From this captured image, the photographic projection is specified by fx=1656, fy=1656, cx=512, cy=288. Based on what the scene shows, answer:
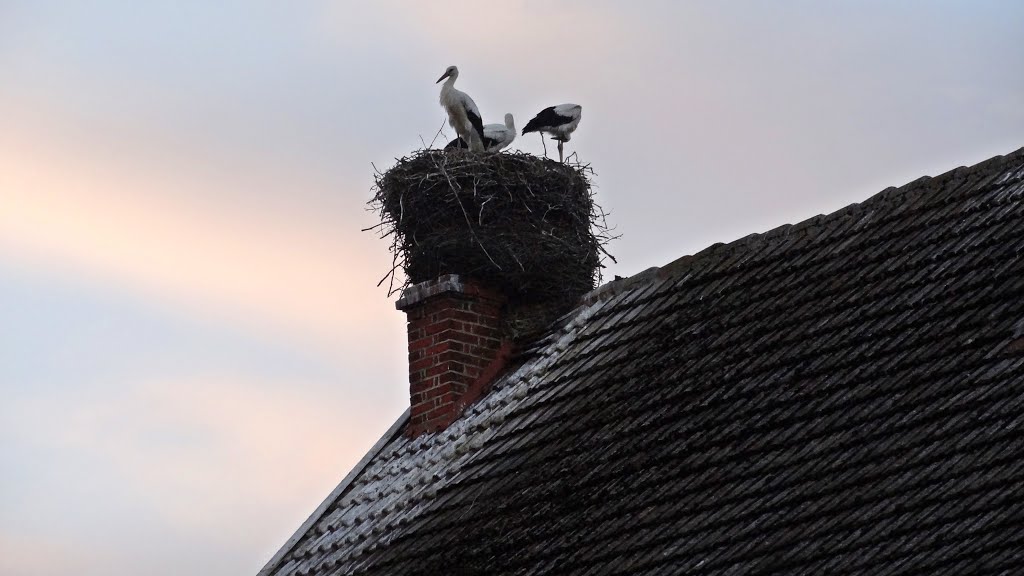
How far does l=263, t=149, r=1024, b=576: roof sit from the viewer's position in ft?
21.4

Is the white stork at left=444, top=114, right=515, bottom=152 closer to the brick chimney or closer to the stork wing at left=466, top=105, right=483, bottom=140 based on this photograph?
the stork wing at left=466, top=105, right=483, bottom=140

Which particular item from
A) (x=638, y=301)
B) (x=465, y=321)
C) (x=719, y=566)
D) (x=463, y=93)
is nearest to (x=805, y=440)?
(x=719, y=566)

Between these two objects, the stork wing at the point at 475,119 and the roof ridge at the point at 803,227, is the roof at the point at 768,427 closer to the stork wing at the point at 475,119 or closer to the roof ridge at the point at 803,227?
the roof ridge at the point at 803,227

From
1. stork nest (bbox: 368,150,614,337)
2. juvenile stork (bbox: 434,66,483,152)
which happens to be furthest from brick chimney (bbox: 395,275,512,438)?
juvenile stork (bbox: 434,66,483,152)

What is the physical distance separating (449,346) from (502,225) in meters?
1.26

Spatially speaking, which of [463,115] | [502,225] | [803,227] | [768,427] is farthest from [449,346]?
[463,115]

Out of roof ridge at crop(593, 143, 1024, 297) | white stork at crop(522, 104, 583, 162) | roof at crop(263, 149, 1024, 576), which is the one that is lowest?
roof at crop(263, 149, 1024, 576)

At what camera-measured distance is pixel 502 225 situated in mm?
11703

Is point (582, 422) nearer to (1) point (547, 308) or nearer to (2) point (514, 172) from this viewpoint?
(1) point (547, 308)

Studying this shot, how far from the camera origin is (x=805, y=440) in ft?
23.8

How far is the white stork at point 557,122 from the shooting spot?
595 inches

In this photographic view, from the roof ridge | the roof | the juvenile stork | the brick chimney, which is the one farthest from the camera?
the juvenile stork

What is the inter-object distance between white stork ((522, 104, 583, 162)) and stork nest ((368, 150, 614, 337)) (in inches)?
103

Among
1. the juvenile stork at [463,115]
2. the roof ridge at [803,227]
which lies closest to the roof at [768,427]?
the roof ridge at [803,227]
